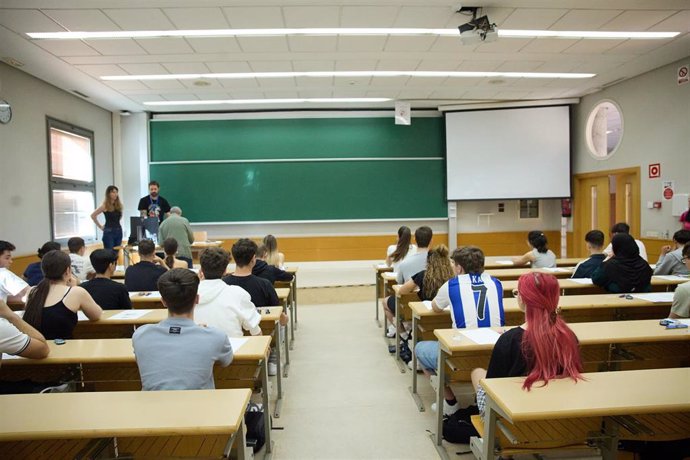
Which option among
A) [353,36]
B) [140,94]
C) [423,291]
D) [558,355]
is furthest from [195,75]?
[558,355]

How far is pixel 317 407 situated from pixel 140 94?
21.4 ft

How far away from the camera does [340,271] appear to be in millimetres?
8977

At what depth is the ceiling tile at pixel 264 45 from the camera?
518 cm

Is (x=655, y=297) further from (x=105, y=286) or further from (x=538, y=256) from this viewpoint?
(x=105, y=286)

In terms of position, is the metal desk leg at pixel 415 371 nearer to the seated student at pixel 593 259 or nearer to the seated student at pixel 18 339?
the seated student at pixel 593 259

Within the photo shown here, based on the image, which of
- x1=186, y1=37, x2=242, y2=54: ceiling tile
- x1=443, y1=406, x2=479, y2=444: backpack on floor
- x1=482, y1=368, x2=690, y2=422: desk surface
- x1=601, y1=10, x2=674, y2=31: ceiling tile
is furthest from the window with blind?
x1=601, y1=10, x2=674, y2=31: ceiling tile

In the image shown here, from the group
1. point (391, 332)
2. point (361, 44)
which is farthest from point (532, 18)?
point (391, 332)

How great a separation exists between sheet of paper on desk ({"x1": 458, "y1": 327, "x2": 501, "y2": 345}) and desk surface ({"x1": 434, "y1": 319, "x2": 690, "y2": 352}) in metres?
A: 0.02

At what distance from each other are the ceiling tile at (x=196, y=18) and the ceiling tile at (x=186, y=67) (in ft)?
3.91

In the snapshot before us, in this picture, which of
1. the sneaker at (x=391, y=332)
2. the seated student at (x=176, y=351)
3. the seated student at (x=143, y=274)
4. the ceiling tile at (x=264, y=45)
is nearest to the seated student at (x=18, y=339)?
the seated student at (x=176, y=351)

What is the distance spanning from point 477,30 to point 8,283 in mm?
5141

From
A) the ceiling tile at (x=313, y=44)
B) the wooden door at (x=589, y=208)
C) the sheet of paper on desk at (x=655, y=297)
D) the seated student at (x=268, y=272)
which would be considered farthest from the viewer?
the wooden door at (x=589, y=208)

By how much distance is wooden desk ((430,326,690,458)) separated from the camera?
2305mm

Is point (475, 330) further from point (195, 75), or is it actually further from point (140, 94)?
point (140, 94)
